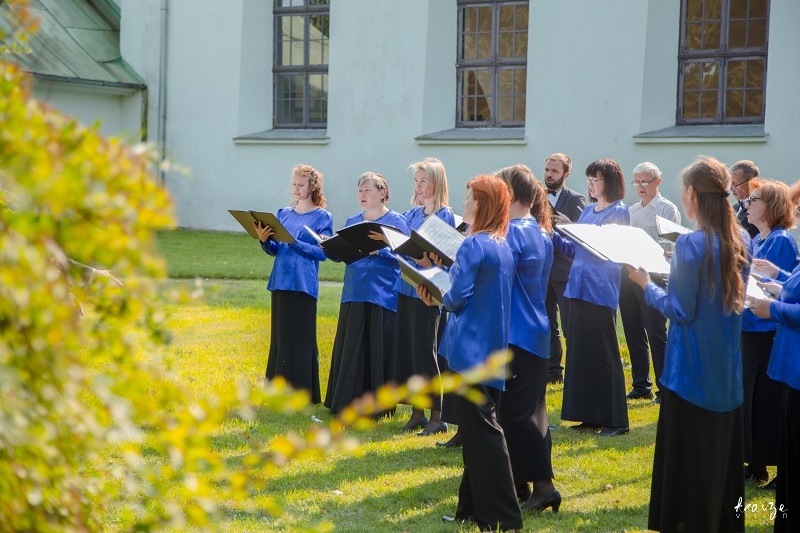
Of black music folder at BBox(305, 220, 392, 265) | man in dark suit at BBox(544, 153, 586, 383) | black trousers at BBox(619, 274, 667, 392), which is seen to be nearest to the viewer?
black music folder at BBox(305, 220, 392, 265)

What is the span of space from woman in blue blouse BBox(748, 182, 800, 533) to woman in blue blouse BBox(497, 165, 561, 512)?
1.21 meters

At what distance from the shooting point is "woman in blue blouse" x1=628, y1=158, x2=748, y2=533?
4633 millimetres

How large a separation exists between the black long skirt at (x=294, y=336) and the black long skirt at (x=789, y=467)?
13.9ft

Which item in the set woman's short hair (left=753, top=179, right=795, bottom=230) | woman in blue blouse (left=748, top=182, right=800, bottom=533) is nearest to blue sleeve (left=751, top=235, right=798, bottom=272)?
woman's short hair (left=753, top=179, right=795, bottom=230)

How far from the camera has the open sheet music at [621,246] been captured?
523cm

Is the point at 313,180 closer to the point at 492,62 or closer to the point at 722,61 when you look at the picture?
the point at 722,61

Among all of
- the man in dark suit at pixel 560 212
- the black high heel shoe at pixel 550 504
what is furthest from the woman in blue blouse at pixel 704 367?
the man in dark suit at pixel 560 212

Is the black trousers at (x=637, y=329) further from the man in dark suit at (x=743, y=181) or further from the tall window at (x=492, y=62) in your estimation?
the tall window at (x=492, y=62)

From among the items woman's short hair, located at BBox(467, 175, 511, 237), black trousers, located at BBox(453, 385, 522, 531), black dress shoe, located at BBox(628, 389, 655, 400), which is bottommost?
black dress shoe, located at BBox(628, 389, 655, 400)

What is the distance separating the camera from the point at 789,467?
5238mm

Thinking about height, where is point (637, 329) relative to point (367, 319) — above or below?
below

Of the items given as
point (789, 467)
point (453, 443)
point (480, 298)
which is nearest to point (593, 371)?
point (453, 443)

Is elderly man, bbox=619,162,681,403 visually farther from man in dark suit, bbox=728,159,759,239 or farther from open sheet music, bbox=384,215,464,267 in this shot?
open sheet music, bbox=384,215,464,267

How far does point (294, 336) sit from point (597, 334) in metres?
2.49
